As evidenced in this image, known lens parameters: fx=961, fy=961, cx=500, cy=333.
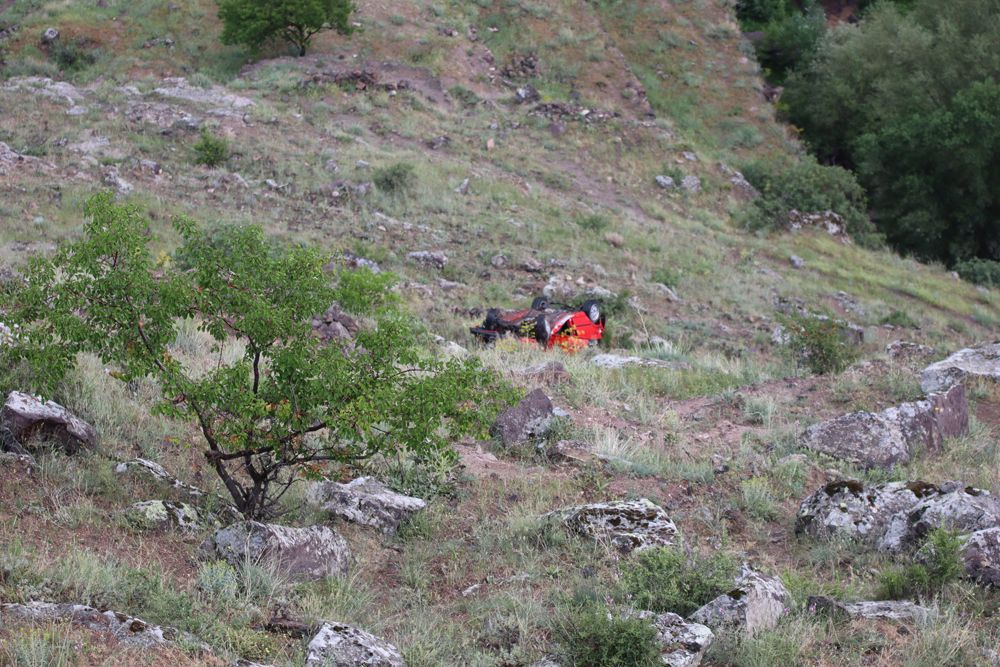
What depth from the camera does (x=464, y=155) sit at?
23.2m

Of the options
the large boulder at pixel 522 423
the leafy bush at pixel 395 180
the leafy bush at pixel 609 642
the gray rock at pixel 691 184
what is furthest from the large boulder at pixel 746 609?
the gray rock at pixel 691 184

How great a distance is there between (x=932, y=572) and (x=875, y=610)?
0.50 m

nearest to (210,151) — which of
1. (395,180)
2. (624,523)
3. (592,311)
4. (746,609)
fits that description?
(395,180)

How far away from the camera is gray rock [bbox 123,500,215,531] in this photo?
227 inches

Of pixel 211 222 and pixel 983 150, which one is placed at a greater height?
pixel 983 150

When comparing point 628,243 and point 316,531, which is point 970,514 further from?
point 628,243

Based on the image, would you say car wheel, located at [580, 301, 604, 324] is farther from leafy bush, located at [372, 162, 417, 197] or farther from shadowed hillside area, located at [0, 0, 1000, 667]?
leafy bush, located at [372, 162, 417, 197]

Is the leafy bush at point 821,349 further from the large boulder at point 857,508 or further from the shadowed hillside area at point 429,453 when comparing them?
the large boulder at point 857,508

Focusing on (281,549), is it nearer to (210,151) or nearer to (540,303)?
(540,303)

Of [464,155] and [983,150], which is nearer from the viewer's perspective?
[464,155]

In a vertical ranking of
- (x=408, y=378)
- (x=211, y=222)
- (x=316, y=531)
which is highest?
(x=408, y=378)

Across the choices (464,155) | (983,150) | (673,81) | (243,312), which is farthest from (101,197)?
(673,81)

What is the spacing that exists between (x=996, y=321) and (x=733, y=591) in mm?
18552

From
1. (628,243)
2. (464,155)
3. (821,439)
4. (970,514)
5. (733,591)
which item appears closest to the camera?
(733,591)
